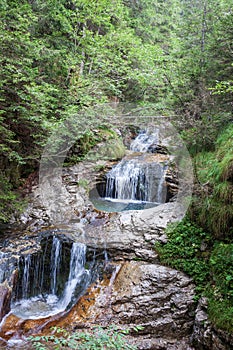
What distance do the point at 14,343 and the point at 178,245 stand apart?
11.8 ft

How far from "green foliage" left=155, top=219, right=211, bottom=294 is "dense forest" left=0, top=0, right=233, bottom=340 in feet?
0.07

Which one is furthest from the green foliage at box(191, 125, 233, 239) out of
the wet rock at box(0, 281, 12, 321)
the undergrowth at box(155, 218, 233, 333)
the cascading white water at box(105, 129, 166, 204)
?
the wet rock at box(0, 281, 12, 321)

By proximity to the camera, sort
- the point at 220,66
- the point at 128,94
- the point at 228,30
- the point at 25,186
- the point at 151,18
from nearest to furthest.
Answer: the point at 228,30 < the point at 220,66 < the point at 25,186 < the point at 128,94 < the point at 151,18

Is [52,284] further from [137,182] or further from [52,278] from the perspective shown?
[137,182]

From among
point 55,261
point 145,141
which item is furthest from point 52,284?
point 145,141

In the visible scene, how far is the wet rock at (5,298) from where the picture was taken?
4.70 metres

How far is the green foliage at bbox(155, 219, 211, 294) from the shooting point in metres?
4.80

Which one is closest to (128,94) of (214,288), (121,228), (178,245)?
(121,228)

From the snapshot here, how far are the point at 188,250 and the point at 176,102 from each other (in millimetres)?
4495

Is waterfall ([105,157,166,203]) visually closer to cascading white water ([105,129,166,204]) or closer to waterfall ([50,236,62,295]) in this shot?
cascading white water ([105,129,166,204])

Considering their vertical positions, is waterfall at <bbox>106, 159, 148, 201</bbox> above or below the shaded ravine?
above

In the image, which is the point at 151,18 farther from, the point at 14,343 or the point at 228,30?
the point at 14,343

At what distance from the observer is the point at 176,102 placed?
740 centimetres

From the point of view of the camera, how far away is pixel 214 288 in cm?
432
